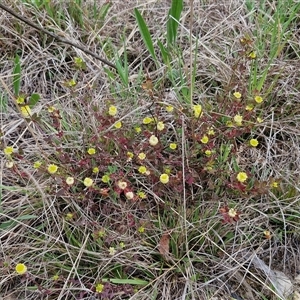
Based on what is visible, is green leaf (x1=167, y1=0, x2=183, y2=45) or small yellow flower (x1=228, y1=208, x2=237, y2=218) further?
green leaf (x1=167, y1=0, x2=183, y2=45)

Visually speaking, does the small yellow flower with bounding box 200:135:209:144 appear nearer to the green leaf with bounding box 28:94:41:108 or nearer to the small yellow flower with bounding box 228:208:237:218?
the small yellow flower with bounding box 228:208:237:218

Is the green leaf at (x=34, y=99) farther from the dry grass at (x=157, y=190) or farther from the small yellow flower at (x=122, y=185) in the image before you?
the small yellow flower at (x=122, y=185)

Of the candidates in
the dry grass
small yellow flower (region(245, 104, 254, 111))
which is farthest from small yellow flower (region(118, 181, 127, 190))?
small yellow flower (region(245, 104, 254, 111))

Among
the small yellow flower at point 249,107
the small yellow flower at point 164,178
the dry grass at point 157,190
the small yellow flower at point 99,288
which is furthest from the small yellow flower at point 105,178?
the small yellow flower at point 249,107

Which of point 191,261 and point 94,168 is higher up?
point 94,168

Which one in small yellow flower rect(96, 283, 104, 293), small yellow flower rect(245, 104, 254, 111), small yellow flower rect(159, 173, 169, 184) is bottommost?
small yellow flower rect(96, 283, 104, 293)

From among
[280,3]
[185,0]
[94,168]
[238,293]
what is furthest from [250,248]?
[185,0]

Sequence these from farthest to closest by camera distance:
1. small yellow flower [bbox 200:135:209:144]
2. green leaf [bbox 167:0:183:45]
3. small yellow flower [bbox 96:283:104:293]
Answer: green leaf [bbox 167:0:183:45] < small yellow flower [bbox 200:135:209:144] < small yellow flower [bbox 96:283:104:293]

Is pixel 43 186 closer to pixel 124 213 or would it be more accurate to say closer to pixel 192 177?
pixel 124 213

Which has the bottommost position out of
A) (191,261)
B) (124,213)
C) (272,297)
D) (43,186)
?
(272,297)
